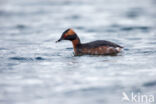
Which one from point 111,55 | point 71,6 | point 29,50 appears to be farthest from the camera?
point 71,6

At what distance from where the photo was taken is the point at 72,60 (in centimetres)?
1284

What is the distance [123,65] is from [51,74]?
2.14 meters

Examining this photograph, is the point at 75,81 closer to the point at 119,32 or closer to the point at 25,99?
the point at 25,99

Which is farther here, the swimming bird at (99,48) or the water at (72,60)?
the swimming bird at (99,48)

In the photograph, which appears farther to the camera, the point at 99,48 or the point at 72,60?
the point at 99,48

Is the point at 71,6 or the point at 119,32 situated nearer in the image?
the point at 119,32

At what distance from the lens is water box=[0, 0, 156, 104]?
31.5 feet

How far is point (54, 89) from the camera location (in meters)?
9.82

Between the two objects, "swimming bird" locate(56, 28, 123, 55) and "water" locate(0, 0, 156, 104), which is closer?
"water" locate(0, 0, 156, 104)

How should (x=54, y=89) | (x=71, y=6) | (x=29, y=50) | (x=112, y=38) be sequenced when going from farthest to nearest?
(x=71, y=6) → (x=112, y=38) → (x=29, y=50) → (x=54, y=89)

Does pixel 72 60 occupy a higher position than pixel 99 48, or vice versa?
pixel 99 48

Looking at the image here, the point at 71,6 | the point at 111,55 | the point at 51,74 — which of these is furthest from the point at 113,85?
the point at 71,6

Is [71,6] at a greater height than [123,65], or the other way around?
[71,6]

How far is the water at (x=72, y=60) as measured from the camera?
9.59m
